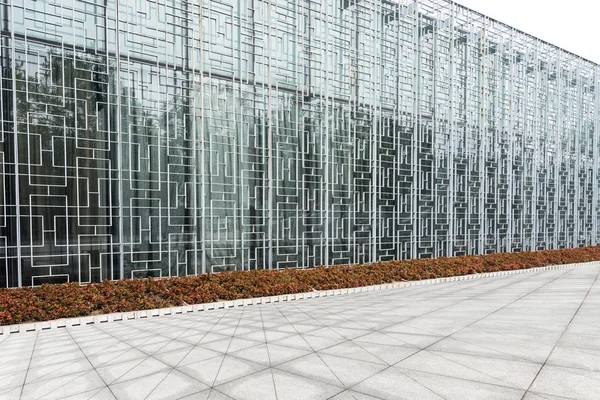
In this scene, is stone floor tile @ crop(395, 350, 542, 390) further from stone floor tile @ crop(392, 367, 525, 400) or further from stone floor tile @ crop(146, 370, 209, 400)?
stone floor tile @ crop(146, 370, 209, 400)

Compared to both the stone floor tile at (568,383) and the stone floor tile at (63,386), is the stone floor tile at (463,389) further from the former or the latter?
the stone floor tile at (63,386)

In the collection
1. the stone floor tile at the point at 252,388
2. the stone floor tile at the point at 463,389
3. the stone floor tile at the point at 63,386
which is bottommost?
the stone floor tile at the point at 63,386

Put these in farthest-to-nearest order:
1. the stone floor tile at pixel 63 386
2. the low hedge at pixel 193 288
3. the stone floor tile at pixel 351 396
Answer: the low hedge at pixel 193 288
the stone floor tile at pixel 63 386
the stone floor tile at pixel 351 396

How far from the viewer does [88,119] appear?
8523mm

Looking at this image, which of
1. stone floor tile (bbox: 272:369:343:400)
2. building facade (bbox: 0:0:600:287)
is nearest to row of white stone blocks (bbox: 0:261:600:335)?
building facade (bbox: 0:0:600:287)

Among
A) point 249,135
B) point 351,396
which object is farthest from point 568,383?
point 249,135

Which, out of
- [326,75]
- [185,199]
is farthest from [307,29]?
[185,199]

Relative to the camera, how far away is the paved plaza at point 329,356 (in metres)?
3.55

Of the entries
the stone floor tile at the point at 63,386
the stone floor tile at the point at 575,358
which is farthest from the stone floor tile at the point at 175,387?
the stone floor tile at the point at 575,358

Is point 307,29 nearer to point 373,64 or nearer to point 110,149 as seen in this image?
point 373,64

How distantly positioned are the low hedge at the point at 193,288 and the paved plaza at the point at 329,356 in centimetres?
61

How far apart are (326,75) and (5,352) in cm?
980

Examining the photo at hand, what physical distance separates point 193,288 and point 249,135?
425 centimetres

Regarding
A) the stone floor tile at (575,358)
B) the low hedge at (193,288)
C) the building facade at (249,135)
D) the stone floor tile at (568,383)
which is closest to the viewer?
the stone floor tile at (568,383)
